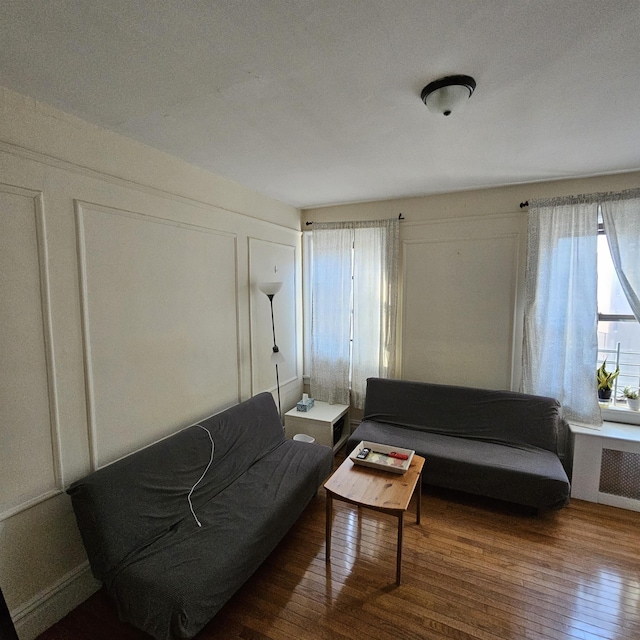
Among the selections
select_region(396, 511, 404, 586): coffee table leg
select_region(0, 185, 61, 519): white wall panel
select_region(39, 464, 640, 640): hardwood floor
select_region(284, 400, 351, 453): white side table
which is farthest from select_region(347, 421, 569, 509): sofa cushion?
select_region(0, 185, 61, 519): white wall panel

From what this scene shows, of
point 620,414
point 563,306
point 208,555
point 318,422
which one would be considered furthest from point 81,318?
point 620,414

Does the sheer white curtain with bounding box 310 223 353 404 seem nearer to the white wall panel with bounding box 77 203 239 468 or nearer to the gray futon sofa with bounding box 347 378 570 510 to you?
the gray futon sofa with bounding box 347 378 570 510

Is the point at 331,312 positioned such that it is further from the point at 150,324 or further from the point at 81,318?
the point at 81,318

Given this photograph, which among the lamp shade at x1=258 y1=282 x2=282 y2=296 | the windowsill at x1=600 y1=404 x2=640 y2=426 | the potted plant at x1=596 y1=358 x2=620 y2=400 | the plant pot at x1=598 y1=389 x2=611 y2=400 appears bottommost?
the windowsill at x1=600 y1=404 x2=640 y2=426

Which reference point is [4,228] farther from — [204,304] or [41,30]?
[204,304]

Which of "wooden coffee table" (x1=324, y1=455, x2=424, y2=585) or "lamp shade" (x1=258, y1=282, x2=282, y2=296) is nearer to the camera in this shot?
"wooden coffee table" (x1=324, y1=455, x2=424, y2=585)

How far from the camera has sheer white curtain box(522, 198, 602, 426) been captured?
9.27ft

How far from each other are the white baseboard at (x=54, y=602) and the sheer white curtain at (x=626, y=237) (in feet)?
13.8

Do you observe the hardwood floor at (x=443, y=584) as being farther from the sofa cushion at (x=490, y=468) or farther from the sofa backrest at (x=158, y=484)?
the sofa backrest at (x=158, y=484)

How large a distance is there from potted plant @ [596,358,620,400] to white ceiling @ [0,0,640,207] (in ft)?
5.67

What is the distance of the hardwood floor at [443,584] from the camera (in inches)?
67.4

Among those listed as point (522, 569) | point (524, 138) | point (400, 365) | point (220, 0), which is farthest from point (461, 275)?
point (220, 0)

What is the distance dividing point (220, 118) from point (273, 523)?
231 cm

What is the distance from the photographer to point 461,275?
3.33 metres
